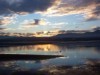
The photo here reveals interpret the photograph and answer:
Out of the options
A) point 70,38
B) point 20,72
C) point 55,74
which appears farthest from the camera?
point 70,38

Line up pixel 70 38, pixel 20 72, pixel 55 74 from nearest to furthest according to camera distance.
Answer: pixel 55 74
pixel 20 72
pixel 70 38

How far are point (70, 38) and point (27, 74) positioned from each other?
6522 inches

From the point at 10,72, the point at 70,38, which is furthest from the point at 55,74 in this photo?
the point at 70,38

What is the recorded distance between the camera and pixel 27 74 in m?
25.3

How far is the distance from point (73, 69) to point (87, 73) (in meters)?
2.72

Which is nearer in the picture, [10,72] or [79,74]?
[79,74]

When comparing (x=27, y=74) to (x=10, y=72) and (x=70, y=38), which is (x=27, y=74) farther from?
(x=70, y=38)

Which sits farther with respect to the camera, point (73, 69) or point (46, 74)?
point (73, 69)

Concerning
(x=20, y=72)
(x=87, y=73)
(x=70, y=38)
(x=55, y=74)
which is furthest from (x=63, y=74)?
(x=70, y=38)

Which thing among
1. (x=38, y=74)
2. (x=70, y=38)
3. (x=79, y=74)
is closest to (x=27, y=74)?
(x=38, y=74)

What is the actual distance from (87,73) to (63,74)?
7.53 feet

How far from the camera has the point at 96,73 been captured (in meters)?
25.0

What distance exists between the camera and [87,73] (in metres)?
25.1

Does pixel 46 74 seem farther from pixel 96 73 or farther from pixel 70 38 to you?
pixel 70 38
